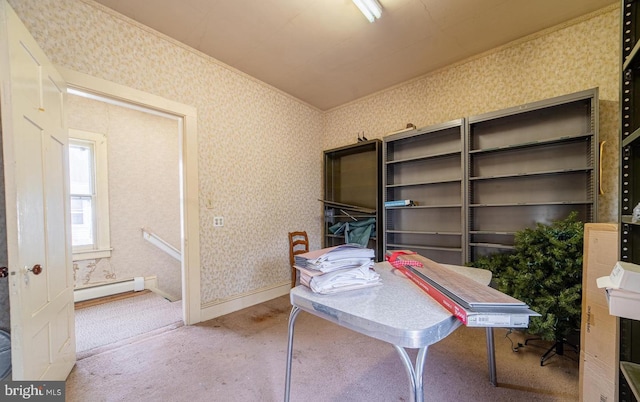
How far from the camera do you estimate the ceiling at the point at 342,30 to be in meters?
1.92

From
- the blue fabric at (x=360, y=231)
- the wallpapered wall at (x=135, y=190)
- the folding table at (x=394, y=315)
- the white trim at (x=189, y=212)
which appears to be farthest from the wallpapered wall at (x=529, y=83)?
the wallpapered wall at (x=135, y=190)

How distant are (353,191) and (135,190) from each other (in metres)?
3.27

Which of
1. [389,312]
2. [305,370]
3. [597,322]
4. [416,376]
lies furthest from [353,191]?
[416,376]

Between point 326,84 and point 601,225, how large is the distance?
113 inches

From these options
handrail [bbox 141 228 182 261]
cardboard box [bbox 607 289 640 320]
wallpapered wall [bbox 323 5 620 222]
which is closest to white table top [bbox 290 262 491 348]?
cardboard box [bbox 607 289 640 320]

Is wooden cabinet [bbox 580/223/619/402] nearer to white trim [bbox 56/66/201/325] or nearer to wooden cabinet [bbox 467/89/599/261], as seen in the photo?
wooden cabinet [bbox 467/89/599/261]

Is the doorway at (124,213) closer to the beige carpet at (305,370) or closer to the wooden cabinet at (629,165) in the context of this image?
the beige carpet at (305,370)

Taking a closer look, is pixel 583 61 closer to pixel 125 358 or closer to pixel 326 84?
pixel 326 84

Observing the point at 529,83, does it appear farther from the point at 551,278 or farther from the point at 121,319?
the point at 121,319

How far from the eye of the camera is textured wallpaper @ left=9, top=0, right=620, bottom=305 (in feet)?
6.29

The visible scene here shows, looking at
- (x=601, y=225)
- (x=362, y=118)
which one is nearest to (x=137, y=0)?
(x=362, y=118)

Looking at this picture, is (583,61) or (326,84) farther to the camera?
(326,84)

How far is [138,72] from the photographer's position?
83.4 inches

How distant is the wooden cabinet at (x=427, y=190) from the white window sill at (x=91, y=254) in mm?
3821
